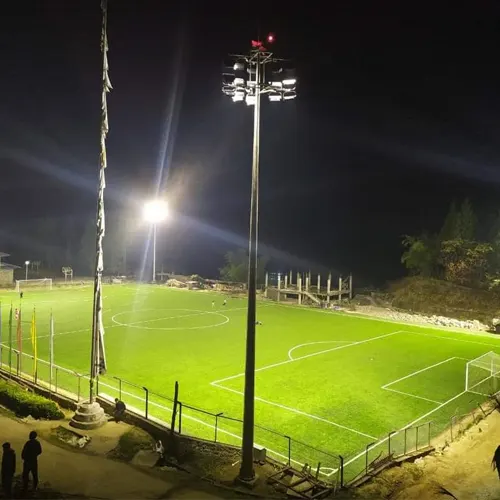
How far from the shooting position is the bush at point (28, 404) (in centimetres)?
1688

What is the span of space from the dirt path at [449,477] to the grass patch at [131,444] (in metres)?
6.04

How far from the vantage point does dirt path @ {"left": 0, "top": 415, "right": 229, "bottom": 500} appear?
36.5 ft

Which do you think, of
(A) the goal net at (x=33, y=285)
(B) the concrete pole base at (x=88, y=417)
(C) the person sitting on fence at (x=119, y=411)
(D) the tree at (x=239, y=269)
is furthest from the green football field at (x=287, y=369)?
(D) the tree at (x=239, y=269)

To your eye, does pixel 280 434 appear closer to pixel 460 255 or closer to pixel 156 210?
pixel 460 255

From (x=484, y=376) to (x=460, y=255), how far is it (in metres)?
30.5

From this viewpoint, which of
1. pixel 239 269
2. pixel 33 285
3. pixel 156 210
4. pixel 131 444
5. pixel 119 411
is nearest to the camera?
pixel 131 444

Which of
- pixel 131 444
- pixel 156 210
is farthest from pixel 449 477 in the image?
pixel 156 210

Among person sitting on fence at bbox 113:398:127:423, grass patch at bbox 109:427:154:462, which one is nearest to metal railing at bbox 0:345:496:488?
person sitting on fence at bbox 113:398:127:423

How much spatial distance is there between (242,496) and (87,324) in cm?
2981

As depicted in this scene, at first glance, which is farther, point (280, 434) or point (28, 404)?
point (28, 404)

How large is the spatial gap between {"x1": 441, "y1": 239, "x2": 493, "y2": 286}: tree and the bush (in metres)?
45.9

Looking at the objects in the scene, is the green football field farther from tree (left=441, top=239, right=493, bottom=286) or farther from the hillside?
tree (left=441, top=239, right=493, bottom=286)

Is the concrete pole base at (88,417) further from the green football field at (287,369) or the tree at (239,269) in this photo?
the tree at (239,269)

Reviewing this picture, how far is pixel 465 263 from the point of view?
2103 inches
